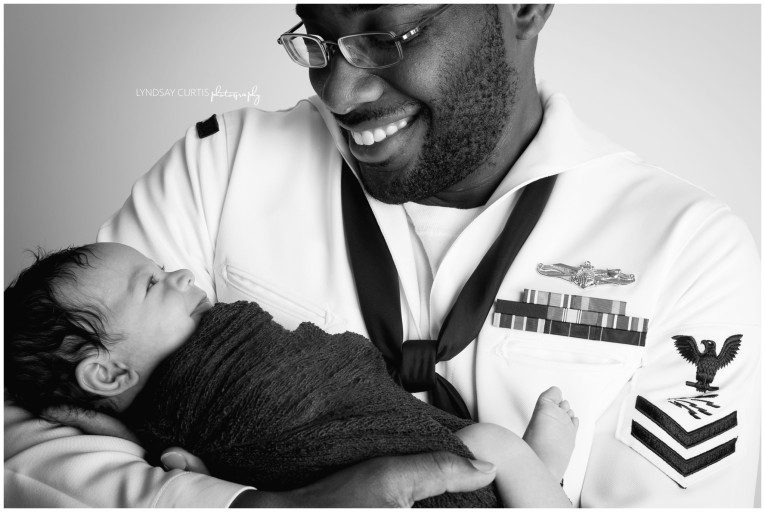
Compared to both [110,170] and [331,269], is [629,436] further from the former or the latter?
[110,170]

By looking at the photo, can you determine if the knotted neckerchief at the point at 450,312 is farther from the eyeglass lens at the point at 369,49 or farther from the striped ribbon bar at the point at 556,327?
the eyeglass lens at the point at 369,49

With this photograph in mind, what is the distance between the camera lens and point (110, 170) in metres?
3.80

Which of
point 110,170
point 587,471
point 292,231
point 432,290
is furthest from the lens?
point 110,170

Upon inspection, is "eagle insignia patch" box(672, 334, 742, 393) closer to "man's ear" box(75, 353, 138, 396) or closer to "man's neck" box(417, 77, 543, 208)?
"man's neck" box(417, 77, 543, 208)

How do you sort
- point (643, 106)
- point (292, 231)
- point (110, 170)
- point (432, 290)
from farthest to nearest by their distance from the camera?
point (110, 170)
point (643, 106)
point (292, 231)
point (432, 290)

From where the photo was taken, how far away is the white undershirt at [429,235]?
2262 millimetres

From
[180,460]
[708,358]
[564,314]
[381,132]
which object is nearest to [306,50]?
[381,132]

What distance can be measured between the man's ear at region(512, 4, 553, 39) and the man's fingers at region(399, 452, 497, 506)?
46.6 inches

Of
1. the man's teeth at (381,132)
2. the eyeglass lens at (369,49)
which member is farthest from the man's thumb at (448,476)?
the eyeglass lens at (369,49)

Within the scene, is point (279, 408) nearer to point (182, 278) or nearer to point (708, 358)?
point (182, 278)

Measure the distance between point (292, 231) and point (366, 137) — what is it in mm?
368

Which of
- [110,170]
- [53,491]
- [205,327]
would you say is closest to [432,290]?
[205,327]

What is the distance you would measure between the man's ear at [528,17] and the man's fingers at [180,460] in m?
1.38

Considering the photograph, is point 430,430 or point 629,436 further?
point 629,436
